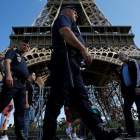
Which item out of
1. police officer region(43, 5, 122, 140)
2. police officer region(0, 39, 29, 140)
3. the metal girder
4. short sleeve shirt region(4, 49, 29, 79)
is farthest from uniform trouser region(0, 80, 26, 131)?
the metal girder

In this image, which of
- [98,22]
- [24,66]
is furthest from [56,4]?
[24,66]

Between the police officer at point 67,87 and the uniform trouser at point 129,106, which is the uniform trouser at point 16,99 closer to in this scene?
the police officer at point 67,87

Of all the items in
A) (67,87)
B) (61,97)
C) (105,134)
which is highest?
(67,87)

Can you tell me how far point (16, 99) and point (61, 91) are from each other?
4.21ft

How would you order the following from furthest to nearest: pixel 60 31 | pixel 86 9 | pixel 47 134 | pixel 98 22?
pixel 86 9, pixel 98 22, pixel 60 31, pixel 47 134

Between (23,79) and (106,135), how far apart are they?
1712 mm

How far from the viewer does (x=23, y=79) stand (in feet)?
9.10

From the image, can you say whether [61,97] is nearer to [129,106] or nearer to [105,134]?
[105,134]

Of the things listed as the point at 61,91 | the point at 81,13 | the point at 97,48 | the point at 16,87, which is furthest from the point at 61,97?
the point at 81,13

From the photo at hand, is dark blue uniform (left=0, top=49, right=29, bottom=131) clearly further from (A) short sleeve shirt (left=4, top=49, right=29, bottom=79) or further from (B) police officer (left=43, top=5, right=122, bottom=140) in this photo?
(B) police officer (left=43, top=5, right=122, bottom=140)

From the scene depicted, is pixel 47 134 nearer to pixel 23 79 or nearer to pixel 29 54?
pixel 23 79

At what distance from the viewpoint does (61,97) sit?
171cm

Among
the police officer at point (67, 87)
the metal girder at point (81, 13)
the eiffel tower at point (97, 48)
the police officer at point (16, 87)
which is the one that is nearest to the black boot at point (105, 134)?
the police officer at point (67, 87)

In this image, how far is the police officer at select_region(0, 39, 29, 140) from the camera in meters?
2.45
